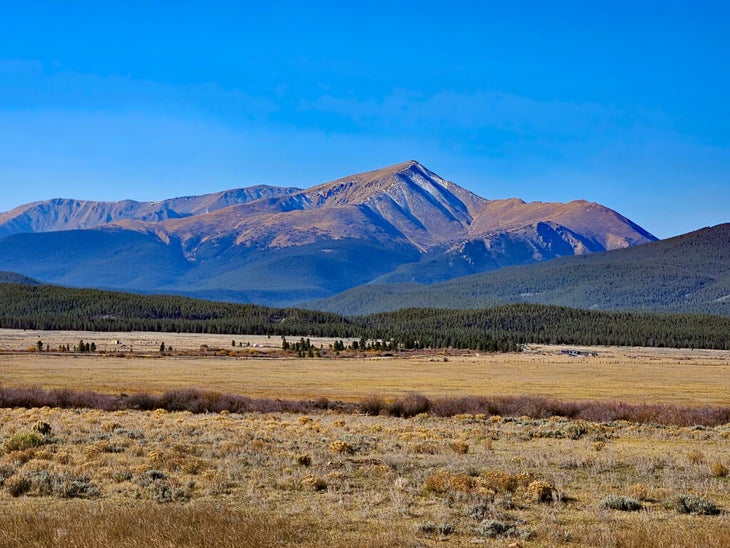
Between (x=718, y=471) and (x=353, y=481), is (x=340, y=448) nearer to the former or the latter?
(x=353, y=481)

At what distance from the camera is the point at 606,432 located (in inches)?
1222

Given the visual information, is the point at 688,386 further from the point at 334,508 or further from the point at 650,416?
the point at 334,508

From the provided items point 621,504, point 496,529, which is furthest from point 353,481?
point 621,504

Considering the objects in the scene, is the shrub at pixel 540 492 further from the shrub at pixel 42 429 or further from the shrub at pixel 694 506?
the shrub at pixel 42 429

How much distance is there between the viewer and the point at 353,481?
699 inches

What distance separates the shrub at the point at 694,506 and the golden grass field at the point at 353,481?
1.1 inches

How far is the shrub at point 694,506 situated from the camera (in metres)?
14.7

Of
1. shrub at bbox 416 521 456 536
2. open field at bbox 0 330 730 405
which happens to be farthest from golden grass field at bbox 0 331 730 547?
open field at bbox 0 330 730 405

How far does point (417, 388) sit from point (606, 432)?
3347cm

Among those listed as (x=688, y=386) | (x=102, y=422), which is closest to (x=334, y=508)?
(x=102, y=422)

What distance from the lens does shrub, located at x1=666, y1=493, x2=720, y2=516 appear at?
48.2ft

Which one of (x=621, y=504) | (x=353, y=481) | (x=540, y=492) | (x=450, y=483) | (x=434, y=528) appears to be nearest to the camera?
(x=434, y=528)

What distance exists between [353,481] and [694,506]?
7541 millimetres

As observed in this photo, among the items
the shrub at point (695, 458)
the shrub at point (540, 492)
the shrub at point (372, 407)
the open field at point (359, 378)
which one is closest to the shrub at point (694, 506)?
the shrub at point (540, 492)
